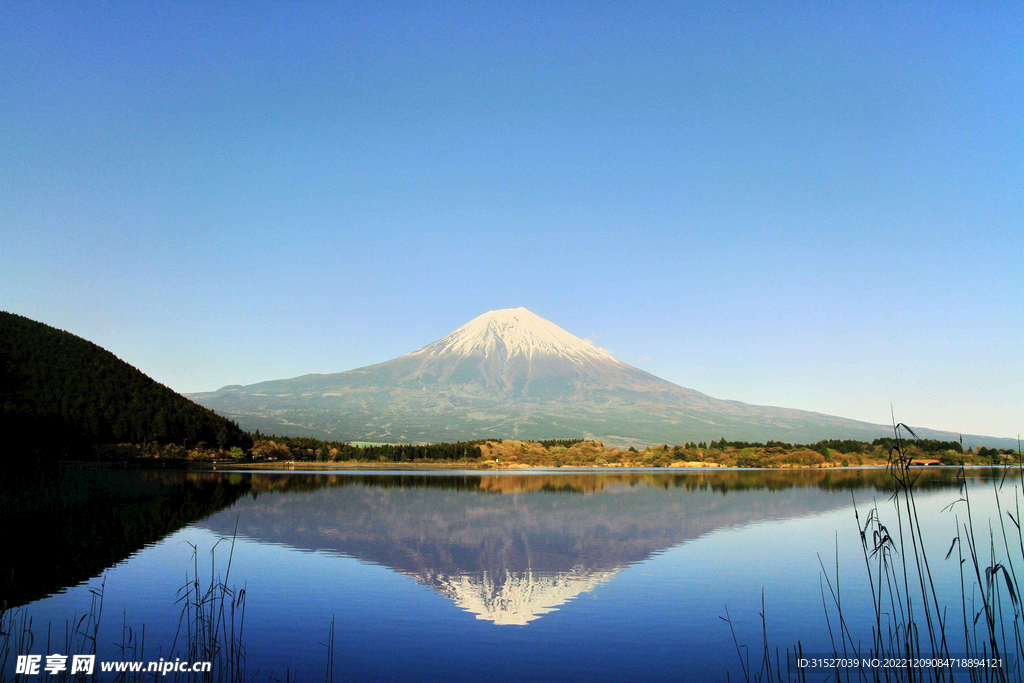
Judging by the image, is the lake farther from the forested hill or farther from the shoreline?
the shoreline

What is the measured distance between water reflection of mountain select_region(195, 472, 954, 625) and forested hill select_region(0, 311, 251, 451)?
5328cm

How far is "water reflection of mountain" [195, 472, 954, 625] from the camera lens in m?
17.2

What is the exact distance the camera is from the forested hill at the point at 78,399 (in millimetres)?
81125

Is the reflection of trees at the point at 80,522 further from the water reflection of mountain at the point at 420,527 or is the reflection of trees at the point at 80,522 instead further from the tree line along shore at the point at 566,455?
the tree line along shore at the point at 566,455

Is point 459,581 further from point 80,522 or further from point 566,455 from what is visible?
point 566,455

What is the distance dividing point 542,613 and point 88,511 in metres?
23.3

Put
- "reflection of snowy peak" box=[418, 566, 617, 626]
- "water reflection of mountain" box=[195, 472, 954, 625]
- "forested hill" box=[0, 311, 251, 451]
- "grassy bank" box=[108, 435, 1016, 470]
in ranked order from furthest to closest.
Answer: "grassy bank" box=[108, 435, 1016, 470] → "forested hill" box=[0, 311, 251, 451] → "water reflection of mountain" box=[195, 472, 954, 625] → "reflection of snowy peak" box=[418, 566, 617, 626]

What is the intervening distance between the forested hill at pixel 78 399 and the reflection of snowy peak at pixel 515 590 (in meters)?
75.8

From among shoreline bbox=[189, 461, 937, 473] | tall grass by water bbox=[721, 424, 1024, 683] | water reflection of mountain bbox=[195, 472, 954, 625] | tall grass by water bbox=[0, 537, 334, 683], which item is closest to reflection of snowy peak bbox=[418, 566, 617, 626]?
water reflection of mountain bbox=[195, 472, 954, 625]

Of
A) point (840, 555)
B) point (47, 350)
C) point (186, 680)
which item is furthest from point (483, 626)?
point (47, 350)

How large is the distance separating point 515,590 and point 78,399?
9154 centimetres

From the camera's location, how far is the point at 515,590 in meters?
16.4

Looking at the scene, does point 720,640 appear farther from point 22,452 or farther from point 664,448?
point 664,448

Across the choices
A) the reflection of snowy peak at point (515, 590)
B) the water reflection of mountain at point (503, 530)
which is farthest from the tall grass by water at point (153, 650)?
the water reflection of mountain at point (503, 530)
